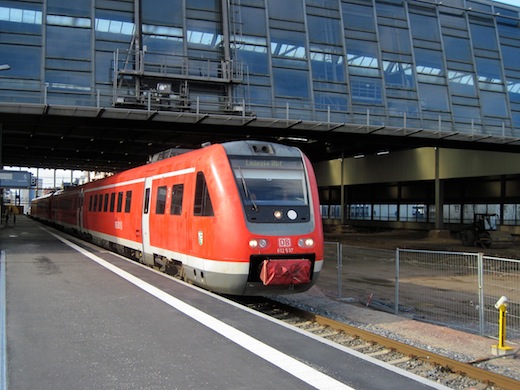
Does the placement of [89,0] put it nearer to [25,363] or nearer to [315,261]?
[315,261]

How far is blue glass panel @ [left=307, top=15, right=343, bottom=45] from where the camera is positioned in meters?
27.7

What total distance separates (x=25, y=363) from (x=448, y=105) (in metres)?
28.8

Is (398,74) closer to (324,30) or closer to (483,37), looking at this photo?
(324,30)

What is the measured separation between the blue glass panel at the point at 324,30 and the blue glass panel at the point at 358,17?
74 centimetres

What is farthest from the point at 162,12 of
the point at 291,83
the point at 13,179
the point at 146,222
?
the point at 146,222

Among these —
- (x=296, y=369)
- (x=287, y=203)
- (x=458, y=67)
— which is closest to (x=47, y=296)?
(x=287, y=203)

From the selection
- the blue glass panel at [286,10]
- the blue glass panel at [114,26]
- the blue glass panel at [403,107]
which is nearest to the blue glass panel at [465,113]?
the blue glass panel at [403,107]

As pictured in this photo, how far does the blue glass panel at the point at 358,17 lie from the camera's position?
28.7 m

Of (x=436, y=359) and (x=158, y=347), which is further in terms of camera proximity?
(x=436, y=359)

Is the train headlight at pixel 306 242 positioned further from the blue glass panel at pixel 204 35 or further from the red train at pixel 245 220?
the blue glass panel at pixel 204 35

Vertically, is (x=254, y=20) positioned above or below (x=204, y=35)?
above

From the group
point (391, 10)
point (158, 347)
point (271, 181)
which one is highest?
point (391, 10)

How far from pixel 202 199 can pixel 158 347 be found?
4078 millimetres

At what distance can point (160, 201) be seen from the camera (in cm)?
1273
